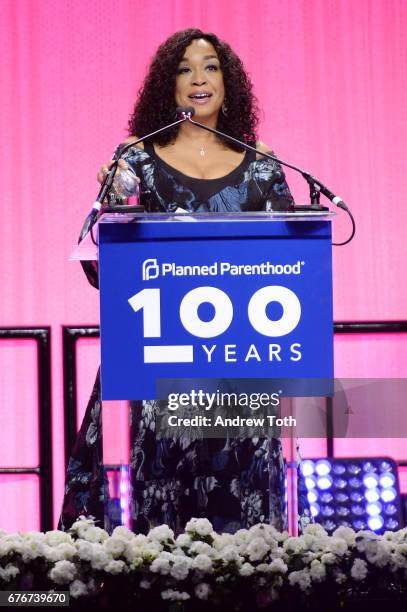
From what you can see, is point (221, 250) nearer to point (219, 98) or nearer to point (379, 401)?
point (379, 401)

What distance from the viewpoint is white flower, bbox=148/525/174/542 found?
1.94m

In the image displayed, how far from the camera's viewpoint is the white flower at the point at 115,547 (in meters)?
1.90

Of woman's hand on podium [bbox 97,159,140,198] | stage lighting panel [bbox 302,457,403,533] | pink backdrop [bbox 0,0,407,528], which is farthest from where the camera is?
pink backdrop [bbox 0,0,407,528]

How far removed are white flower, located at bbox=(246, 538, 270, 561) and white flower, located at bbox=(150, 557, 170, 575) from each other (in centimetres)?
16

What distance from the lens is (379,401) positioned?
2.18 metres

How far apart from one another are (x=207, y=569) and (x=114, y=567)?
0.56 feet

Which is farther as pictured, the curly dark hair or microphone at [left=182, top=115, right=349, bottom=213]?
the curly dark hair

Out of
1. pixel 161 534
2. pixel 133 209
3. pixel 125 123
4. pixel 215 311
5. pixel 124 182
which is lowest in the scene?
pixel 161 534

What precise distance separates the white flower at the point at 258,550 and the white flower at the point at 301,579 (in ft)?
0.22

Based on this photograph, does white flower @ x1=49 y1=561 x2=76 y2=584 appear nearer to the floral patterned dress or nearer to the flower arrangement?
the flower arrangement

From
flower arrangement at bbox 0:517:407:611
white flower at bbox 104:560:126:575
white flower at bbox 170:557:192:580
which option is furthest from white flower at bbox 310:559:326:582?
white flower at bbox 104:560:126:575

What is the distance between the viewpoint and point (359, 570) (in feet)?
6.30

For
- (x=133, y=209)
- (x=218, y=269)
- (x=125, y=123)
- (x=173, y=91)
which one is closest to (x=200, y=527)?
(x=218, y=269)

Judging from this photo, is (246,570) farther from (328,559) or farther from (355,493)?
(355,493)
